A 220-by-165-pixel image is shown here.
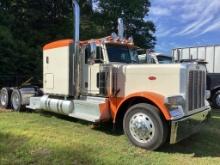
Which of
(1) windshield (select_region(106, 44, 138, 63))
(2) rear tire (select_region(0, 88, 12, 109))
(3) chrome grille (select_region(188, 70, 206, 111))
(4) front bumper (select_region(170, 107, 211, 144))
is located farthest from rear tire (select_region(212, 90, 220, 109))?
(2) rear tire (select_region(0, 88, 12, 109))

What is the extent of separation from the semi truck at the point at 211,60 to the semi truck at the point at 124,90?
5.52 meters

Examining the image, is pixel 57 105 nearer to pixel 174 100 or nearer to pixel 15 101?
pixel 15 101

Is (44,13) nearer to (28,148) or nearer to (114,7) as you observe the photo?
(114,7)

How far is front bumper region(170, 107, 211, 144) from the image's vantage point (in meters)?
7.13

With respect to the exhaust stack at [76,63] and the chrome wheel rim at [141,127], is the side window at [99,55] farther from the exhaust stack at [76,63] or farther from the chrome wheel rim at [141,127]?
the chrome wheel rim at [141,127]

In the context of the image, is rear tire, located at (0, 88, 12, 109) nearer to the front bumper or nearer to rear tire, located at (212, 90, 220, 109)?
the front bumper

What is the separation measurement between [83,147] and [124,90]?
1855mm

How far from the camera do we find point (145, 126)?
7500 mm

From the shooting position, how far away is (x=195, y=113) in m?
7.90

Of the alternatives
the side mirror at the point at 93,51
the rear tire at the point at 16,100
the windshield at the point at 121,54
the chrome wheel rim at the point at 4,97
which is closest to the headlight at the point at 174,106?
the windshield at the point at 121,54

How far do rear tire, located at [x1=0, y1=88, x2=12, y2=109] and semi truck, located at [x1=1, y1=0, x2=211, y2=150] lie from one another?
1995mm

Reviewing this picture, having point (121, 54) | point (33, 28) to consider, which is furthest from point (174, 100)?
point (33, 28)

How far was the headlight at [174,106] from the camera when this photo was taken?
23.7ft

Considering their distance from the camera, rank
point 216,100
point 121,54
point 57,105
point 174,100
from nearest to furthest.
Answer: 1. point 174,100
2. point 121,54
3. point 57,105
4. point 216,100
